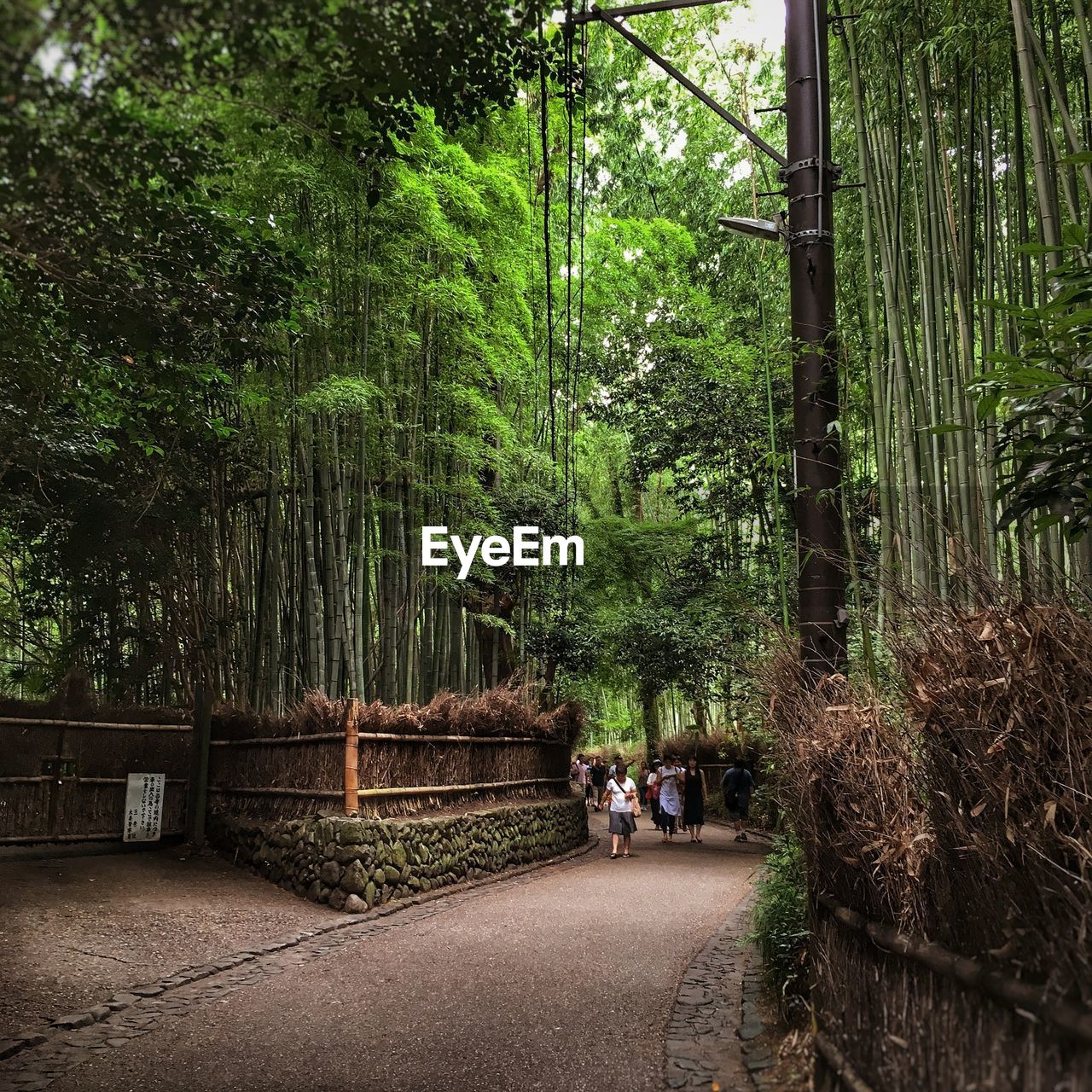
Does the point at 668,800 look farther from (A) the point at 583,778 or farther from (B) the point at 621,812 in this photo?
(A) the point at 583,778

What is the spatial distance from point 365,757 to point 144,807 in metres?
2.14

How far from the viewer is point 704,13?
11461 millimetres

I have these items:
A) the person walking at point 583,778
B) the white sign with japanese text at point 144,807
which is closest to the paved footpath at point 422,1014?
the white sign with japanese text at point 144,807

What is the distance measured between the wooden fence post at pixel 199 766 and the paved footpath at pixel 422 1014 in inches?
103

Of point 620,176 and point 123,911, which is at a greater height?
point 620,176

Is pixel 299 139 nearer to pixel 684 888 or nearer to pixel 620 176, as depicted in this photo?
pixel 684 888

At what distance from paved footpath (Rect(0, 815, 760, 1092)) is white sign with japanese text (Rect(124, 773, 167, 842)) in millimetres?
→ 2584

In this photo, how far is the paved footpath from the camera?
11.2ft

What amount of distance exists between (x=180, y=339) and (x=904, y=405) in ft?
10.3

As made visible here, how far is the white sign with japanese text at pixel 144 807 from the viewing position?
7.95m

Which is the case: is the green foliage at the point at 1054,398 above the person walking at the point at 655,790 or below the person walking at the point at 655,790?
above

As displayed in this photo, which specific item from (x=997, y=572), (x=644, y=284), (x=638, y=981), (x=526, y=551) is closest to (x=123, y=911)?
(x=638, y=981)

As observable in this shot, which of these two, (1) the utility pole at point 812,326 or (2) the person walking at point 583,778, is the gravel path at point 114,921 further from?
(2) the person walking at point 583,778

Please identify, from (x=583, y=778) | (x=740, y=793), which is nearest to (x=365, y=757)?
(x=740, y=793)
